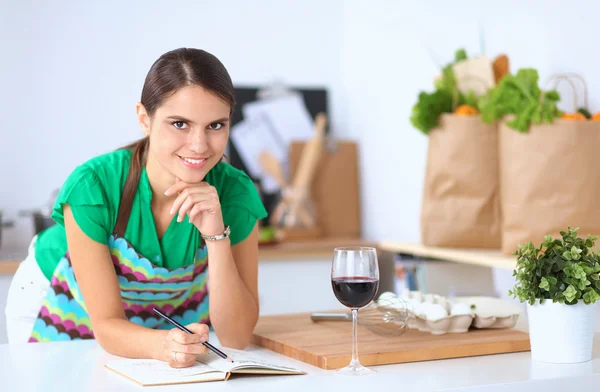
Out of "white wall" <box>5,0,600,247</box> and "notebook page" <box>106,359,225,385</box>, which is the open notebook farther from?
"white wall" <box>5,0,600,247</box>

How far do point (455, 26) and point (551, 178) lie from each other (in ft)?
3.09

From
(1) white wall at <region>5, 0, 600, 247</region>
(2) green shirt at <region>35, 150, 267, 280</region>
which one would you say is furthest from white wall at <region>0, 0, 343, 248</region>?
(2) green shirt at <region>35, 150, 267, 280</region>

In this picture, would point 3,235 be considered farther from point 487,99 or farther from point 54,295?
point 487,99

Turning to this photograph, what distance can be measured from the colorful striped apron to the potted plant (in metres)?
0.65

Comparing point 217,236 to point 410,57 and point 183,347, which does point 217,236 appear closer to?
point 183,347

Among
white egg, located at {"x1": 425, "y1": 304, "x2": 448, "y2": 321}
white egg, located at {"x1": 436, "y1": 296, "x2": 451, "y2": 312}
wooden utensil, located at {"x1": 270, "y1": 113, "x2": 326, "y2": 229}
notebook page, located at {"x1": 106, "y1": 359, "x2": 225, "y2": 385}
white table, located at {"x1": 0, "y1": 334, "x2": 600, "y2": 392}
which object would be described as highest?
wooden utensil, located at {"x1": 270, "y1": 113, "x2": 326, "y2": 229}

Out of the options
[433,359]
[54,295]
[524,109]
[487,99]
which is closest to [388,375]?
[433,359]

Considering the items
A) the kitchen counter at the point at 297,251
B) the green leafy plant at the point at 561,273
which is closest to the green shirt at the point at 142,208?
the green leafy plant at the point at 561,273

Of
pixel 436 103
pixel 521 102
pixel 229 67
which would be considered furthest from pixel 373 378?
pixel 229 67

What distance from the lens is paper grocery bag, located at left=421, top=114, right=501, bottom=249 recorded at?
2119 mm

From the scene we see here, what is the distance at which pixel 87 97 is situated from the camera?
10.4ft

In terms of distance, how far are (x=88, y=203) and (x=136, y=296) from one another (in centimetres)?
23

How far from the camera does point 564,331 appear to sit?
3.98 feet

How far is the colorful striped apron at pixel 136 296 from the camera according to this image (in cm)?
150
